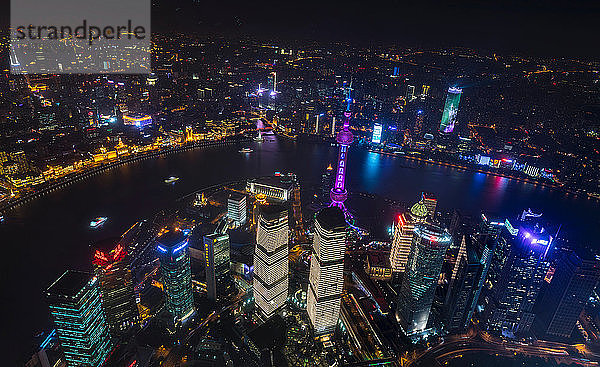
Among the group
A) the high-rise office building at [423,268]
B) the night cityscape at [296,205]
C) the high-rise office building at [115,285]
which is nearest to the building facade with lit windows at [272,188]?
the night cityscape at [296,205]

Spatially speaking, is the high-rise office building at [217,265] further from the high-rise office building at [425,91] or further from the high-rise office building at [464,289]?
the high-rise office building at [425,91]

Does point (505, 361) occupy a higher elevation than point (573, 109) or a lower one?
lower

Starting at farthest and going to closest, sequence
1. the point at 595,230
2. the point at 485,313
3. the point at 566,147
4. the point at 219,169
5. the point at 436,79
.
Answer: the point at 436,79
the point at 566,147
the point at 219,169
the point at 595,230
the point at 485,313

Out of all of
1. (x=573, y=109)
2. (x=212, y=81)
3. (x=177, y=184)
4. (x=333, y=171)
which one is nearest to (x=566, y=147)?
(x=573, y=109)

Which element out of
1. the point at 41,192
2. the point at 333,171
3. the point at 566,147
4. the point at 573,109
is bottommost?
the point at 41,192

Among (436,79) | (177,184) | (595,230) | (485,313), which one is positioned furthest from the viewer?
(436,79)

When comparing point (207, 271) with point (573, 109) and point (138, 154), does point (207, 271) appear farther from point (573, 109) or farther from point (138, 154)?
point (573, 109)
